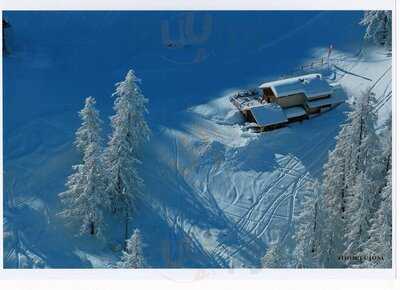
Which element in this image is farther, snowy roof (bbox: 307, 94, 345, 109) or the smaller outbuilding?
snowy roof (bbox: 307, 94, 345, 109)

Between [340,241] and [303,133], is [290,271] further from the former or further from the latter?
[303,133]

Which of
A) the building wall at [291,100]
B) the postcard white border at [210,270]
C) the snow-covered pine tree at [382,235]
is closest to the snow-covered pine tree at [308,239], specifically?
the postcard white border at [210,270]

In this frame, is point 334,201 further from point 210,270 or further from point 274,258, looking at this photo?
point 210,270

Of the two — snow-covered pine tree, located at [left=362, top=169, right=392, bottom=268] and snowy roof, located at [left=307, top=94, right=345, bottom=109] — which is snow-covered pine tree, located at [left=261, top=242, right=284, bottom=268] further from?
snowy roof, located at [left=307, top=94, right=345, bottom=109]

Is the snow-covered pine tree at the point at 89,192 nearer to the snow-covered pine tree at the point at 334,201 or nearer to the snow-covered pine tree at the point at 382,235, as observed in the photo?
the snow-covered pine tree at the point at 334,201

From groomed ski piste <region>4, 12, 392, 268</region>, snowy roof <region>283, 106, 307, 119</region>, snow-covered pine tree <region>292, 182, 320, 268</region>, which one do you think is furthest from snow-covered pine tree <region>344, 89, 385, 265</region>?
snowy roof <region>283, 106, 307, 119</region>

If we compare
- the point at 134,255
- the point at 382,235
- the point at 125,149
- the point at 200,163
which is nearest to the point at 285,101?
the point at 200,163
